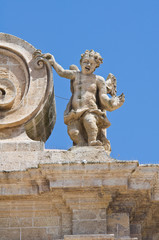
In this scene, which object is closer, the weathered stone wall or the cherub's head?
the weathered stone wall

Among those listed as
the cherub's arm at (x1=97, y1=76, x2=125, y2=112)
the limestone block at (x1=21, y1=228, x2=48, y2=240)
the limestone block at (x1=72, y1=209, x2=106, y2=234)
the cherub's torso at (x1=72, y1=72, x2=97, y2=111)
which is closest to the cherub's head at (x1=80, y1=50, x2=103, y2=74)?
the cherub's torso at (x1=72, y1=72, x2=97, y2=111)

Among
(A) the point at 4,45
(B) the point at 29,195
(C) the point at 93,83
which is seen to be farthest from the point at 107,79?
(B) the point at 29,195

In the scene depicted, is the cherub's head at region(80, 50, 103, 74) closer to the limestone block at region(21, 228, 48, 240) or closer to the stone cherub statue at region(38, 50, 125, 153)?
the stone cherub statue at region(38, 50, 125, 153)

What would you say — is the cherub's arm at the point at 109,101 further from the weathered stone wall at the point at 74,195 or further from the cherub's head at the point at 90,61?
the weathered stone wall at the point at 74,195

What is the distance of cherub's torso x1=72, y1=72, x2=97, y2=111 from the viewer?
1762cm

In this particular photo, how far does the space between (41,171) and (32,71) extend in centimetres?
276

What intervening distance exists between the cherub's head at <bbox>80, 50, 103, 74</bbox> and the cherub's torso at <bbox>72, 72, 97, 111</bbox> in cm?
12

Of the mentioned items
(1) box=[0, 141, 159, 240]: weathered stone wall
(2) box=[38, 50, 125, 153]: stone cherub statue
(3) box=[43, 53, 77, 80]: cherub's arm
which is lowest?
(1) box=[0, 141, 159, 240]: weathered stone wall

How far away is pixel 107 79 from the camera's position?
1855cm

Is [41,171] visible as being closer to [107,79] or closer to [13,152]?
[13,152]

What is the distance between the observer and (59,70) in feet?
59.2

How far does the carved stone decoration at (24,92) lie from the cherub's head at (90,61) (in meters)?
0.70

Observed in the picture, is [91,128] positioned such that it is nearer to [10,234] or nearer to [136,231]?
[136,231]

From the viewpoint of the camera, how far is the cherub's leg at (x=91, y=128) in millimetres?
17188
